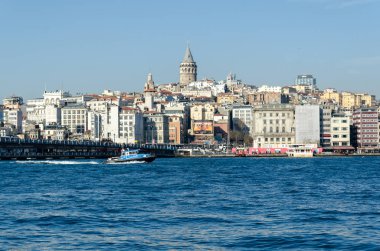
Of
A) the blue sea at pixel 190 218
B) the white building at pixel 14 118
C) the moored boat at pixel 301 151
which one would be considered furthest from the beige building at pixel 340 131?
the blue sea at pixel 190 218

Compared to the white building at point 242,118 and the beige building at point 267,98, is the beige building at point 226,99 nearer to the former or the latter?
the beige building at point 267,98

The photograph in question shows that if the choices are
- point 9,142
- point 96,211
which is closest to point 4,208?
point 96,211

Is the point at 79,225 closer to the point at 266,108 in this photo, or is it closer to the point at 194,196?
the point at 194,196

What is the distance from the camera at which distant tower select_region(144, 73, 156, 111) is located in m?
160

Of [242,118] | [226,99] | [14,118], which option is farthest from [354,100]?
[14,118]

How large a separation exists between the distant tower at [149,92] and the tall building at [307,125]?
43.2 m

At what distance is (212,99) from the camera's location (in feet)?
609

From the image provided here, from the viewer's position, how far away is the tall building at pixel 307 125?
118113 mm

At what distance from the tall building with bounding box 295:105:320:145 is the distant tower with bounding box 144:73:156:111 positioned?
43.2 meters

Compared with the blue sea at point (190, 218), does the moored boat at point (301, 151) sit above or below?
above

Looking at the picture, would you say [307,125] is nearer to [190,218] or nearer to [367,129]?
[367,129]

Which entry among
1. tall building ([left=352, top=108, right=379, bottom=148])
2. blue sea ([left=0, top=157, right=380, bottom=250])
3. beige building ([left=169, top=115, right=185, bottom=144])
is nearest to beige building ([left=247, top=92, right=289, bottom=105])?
beige building ([left=169, top=115, right=185, bottom=144])

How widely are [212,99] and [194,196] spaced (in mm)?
152781

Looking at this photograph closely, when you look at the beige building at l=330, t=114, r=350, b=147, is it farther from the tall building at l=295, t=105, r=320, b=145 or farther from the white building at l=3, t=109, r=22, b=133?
the white building at l=3, t=109, r=22, b=133
